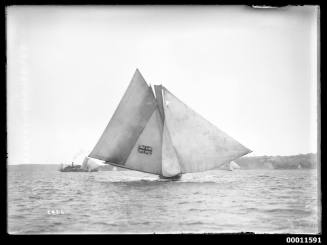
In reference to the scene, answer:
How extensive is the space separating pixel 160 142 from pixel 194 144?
1302 mm

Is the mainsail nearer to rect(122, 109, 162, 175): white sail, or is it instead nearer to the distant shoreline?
rect(122, 109, 162, 175): white sail

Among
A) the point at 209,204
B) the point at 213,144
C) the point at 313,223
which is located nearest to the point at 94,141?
the point at 209,204

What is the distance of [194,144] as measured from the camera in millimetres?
17609

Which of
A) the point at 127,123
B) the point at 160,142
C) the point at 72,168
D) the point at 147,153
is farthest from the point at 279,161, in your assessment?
the point at 72,168

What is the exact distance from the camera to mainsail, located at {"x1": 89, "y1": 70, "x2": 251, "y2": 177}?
16188mm

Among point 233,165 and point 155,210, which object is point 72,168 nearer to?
point 155,210

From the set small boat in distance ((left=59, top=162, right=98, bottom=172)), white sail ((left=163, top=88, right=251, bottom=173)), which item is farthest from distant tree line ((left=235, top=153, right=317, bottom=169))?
small boat in distance ((left=59, top=162, right=98, bottom=172))

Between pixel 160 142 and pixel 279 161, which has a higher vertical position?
pixel 160 142

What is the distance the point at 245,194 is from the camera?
14250 millimetres

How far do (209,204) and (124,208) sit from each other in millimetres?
2267

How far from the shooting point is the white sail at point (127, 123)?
1479cm

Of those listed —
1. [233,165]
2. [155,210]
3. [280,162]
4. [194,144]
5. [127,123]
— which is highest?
[127,123]
